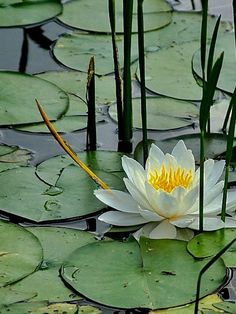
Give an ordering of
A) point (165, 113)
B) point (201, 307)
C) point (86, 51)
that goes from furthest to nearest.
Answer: point (86, 51)
point (165, 113)
point (201, 307)

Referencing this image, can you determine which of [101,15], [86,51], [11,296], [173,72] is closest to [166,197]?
[11,296]

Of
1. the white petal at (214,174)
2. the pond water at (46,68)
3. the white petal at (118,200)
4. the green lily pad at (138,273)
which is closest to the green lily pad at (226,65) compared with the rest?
the pond water at (46,68)

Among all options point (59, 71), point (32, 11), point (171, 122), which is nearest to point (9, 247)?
point (171, 122)

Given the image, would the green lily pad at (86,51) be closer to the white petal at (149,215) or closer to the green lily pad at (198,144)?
the green lily pad at (198,144)

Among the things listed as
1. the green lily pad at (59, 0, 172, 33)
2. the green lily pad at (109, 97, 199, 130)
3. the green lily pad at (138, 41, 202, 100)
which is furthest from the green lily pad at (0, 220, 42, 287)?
the green lily pad at (59, 0, 172, 33)

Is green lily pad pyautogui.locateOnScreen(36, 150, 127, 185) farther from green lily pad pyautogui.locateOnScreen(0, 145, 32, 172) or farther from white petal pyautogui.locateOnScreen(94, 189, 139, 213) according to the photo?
white petal pyautogui.locateOnScreen(94, 189, 139, 213)

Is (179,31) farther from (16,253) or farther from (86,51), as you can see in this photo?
(16,253)
